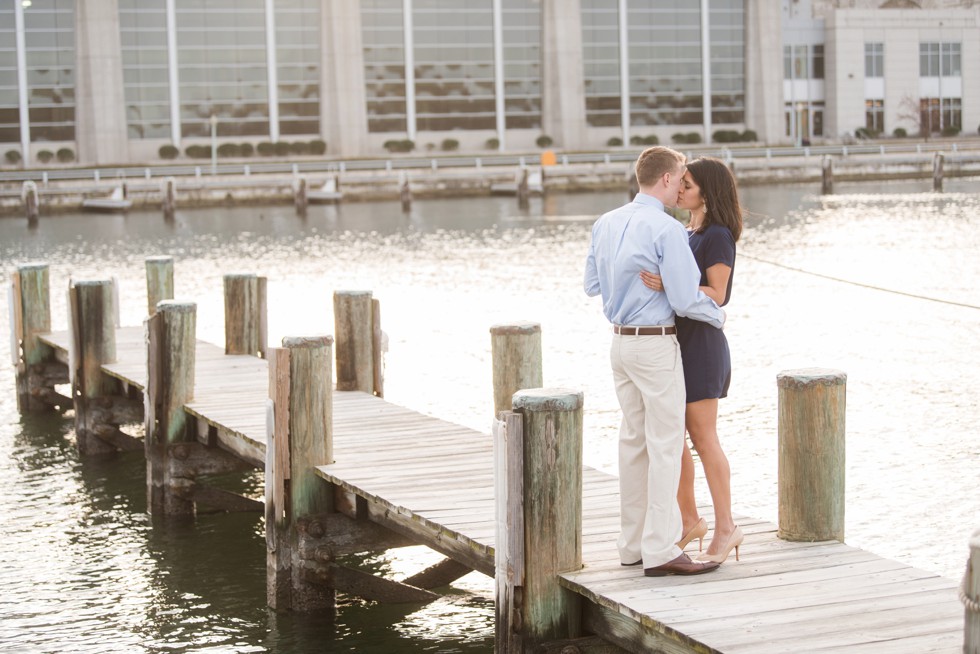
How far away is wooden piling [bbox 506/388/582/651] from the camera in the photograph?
20.8 ft

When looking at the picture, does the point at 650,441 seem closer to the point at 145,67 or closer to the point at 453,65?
the point at 145,67

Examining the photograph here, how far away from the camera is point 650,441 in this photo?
632 centimetres

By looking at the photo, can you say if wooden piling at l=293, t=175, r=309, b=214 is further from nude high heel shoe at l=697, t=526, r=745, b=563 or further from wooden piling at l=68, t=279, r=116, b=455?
nude high heel shoe at l=697, t=526, r=745, b=563

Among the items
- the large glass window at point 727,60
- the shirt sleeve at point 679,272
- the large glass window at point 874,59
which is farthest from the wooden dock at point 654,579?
the large glass window at point 874,59

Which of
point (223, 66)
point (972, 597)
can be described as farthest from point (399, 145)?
point (972, 597)

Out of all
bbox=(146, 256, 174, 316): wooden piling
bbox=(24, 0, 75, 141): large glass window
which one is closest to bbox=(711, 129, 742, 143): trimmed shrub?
bbox=(24, 0, 75, 141): large glass window

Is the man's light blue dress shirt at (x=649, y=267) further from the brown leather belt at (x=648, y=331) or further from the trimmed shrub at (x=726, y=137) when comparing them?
the trimmed shrub at (x=726, y=137)

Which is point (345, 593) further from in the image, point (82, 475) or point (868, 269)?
point (868, 269)

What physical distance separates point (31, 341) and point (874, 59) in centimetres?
8684

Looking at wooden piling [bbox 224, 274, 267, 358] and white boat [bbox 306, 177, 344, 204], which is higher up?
white boat [bbox 306, 177, 344, 204]

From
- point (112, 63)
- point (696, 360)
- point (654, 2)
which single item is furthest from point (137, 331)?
point (654, 2)

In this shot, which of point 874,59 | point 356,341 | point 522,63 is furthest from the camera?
point 874,59

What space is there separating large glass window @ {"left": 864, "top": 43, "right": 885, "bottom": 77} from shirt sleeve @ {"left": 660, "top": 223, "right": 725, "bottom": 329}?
307 feet

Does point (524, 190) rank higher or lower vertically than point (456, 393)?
higher
